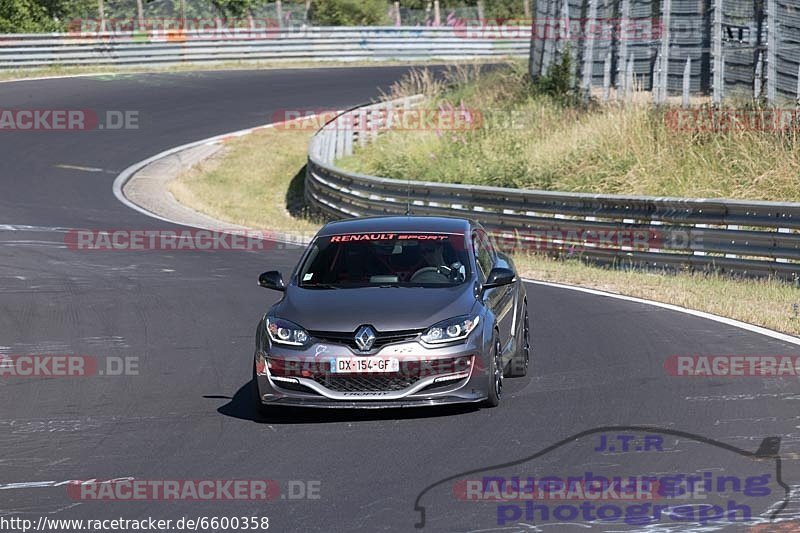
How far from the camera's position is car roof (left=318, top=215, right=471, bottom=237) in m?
10.7

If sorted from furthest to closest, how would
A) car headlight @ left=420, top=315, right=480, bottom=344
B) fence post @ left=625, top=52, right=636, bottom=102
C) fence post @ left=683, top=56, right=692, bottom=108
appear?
1. fence post @ left=625, top=52, right=636, bottom=102
2. fence post @ left=683, top=56, right=692, bottom=108
3. car headlight @ left=420, top=315, right=480, bottom=344

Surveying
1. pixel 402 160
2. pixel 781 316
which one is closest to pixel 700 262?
pixel 781 316

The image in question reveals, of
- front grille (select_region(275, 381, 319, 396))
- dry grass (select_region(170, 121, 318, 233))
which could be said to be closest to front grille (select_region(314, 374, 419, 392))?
front grille (select_region(275, 381, 319, 396))

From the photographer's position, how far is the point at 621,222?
18859mm

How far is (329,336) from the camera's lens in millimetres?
9188

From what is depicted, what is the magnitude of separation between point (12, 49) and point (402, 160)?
20.1 meters

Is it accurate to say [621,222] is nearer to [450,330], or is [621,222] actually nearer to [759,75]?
[759,75]

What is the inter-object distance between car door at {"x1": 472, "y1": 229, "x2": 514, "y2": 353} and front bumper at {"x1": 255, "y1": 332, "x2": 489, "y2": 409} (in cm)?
89

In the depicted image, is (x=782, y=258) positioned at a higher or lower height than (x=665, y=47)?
lower

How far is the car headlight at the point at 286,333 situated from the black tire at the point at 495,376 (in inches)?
54.0

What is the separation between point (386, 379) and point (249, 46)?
132ft

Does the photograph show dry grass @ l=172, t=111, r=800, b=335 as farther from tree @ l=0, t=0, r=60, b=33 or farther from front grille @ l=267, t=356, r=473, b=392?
tree @ l=0, t=0, r=60, b=33

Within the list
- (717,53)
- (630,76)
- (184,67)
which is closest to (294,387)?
(717,53)

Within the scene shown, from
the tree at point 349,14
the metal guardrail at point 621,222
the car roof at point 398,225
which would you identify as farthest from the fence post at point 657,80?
the tree at point 349,14
